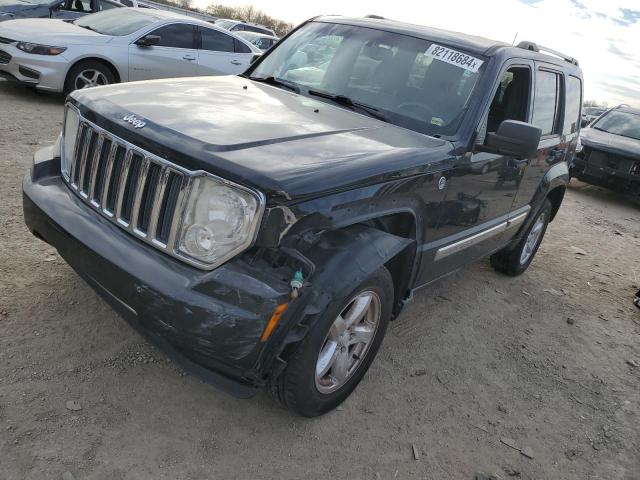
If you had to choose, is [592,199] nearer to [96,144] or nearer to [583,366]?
[583,366]

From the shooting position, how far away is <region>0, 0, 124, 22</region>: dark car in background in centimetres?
1021

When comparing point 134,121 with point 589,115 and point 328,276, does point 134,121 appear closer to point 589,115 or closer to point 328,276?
point 328,276

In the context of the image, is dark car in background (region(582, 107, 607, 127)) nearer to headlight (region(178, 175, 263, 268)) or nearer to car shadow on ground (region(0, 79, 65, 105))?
car shadow on ground (region(0, 79, 65, 105))

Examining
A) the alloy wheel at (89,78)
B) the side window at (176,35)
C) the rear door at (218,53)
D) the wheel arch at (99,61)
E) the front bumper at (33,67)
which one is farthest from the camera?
the rear door at (218,53)

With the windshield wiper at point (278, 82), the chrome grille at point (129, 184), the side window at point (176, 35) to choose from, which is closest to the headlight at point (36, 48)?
the side window at point (176, 35)

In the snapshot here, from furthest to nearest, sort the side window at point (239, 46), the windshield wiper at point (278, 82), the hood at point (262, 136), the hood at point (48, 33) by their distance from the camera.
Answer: the side window at point (239, 46) → the hood at point (48, 33) → the windshield wiper at point (278, 82) → the hood at point (262, 136)

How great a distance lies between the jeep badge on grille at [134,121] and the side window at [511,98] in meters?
2.13

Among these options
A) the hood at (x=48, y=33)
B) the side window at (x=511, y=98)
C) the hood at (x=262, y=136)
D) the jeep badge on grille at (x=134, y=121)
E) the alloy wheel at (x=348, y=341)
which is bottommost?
the alloy wheel at (x=348, y=341)

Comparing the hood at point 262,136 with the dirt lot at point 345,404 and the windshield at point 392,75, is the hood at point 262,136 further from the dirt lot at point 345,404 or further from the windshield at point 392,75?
the dirt lot at point 345,404

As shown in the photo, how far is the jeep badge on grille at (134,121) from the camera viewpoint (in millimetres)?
2402

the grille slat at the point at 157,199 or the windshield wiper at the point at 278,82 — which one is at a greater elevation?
the windshield wiper at the point at 278,82

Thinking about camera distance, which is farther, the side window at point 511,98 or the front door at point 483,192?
the side window at point 511,98

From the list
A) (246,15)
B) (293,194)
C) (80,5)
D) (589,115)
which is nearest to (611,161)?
(293,194)

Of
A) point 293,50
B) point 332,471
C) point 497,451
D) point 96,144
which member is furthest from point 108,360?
point 293,50
